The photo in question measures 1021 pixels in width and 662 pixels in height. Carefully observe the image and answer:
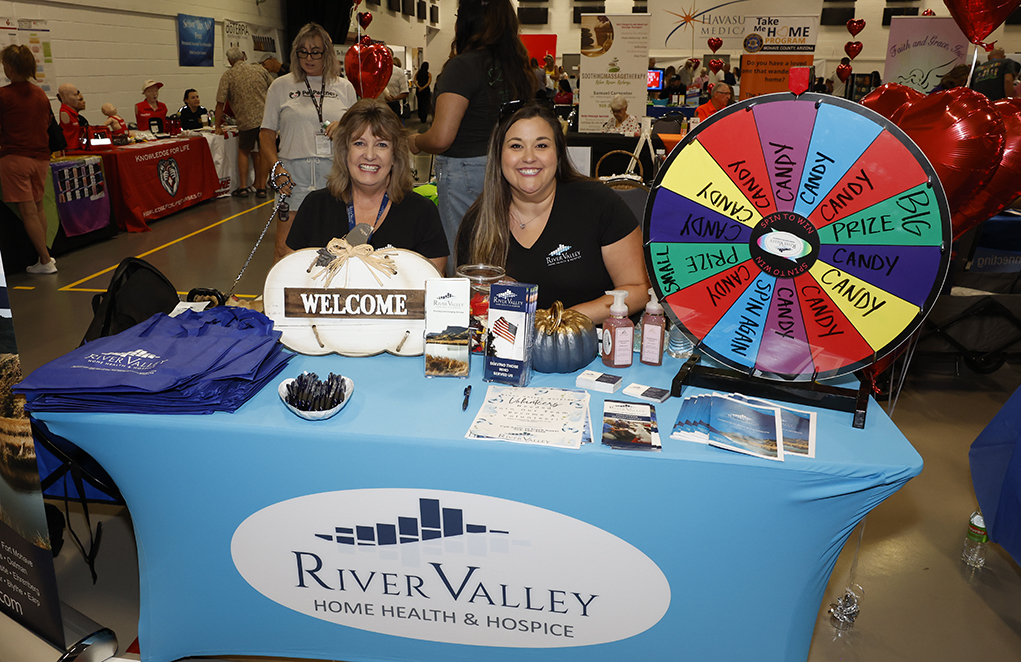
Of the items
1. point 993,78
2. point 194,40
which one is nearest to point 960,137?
point 993,78

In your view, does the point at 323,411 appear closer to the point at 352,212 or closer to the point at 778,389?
the point at 778,389

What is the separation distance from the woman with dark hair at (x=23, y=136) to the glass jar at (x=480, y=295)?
4.45 metres

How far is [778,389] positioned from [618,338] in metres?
0.36

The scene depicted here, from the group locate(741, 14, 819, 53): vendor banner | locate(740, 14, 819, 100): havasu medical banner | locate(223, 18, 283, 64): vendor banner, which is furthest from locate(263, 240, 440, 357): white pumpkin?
locate(223, 18, 283, 64): vendor banner

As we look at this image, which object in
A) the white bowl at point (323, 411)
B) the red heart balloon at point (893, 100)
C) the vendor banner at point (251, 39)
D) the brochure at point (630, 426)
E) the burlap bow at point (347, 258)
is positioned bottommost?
the brochure at point (630, 426)

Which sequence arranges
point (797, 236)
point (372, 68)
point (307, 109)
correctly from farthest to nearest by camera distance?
1. point (372, 68)
2. point (307, 109)
3. point (797, 236)

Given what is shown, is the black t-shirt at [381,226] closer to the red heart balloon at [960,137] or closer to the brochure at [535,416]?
the brochure at [535,416]

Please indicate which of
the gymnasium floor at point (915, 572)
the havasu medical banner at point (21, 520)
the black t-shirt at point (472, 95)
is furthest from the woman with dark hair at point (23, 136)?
the havasu medical banner at point (21, 520)

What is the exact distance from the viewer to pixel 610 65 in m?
7.25

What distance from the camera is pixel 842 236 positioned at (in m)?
1.32

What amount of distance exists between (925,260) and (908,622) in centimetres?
115

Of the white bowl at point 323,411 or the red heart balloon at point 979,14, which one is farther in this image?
the red heart balloon at point 979,14

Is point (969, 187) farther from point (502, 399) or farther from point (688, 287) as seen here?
point (502, 399)

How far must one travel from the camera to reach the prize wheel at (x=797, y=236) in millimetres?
1268
